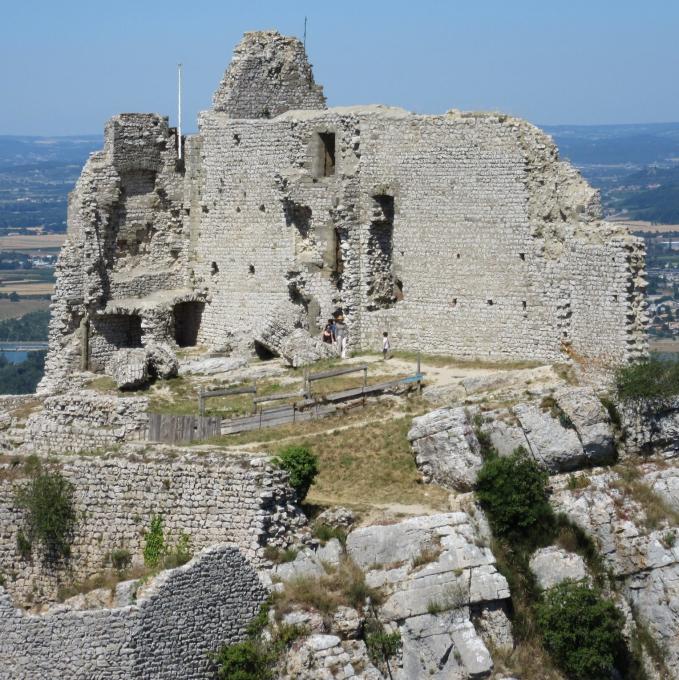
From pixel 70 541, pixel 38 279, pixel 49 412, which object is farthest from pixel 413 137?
pixel 38 279

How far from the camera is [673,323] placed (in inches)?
4500

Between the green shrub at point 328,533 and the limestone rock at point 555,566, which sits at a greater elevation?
the green shrub at point 328,533

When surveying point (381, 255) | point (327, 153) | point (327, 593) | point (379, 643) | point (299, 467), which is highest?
point (327, 153)

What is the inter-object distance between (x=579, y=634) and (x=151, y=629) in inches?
302

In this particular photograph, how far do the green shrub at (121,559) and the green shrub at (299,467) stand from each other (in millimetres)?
3305

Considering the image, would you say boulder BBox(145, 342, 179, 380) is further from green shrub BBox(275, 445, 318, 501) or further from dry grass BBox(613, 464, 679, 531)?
dry grass BBox(613, 464, 679, 531)

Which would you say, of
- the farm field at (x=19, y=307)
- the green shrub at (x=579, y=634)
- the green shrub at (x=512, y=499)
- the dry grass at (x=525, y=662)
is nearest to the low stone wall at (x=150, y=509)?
the green shrub at (x=512, y=499)

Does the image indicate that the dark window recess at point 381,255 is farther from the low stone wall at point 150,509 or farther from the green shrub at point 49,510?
the green shrub at point 49,510

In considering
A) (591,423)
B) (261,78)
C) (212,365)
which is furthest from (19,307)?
(591,423)

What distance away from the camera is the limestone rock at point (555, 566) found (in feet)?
111

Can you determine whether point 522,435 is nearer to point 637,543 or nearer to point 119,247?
point 637,543

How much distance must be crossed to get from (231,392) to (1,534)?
7.06m

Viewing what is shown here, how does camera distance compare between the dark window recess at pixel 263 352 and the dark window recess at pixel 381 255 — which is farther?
the dark window recess at pixel 263 352

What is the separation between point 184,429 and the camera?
1475 inches
